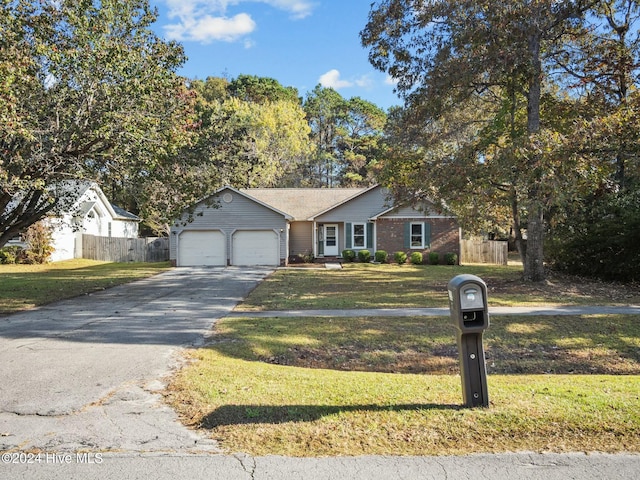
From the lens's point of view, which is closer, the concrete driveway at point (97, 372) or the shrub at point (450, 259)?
the concrete driveway at point (97, 372)

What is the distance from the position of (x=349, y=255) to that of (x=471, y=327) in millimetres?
22998

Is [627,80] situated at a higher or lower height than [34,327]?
higher

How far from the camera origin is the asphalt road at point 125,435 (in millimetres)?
Result: 3350

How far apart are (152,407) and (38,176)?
834 cm

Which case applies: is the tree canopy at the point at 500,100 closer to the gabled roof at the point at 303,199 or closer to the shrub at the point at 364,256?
the shrub at the point at 364,256

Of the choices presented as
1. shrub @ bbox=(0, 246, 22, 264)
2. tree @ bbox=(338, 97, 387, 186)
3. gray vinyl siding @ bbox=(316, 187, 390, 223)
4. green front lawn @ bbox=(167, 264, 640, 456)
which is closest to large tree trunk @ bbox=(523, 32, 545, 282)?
green front lawn @ bbox=(167, 264, 640, 456)

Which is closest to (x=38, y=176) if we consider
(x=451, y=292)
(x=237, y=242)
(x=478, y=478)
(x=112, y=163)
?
(x=112, y=163)

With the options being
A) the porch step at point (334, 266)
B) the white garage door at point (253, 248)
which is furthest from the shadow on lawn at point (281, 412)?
the white garage door at point (253, 248)

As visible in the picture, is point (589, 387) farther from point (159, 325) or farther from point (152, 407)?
point (159, 325)

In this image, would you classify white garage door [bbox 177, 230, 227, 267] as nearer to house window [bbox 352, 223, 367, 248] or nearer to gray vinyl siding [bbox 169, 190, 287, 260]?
gray vinyl siding [bbox 169, 190, 287, 260]

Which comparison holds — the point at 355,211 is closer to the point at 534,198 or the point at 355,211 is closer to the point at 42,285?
the point at 534,198

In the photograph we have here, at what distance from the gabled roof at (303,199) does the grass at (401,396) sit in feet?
67.9

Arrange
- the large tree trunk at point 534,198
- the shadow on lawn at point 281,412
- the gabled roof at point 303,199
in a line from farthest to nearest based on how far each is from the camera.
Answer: the gabled roof at point 303,199
the large tree trunk at point 534,198
the shadow on lawn at point 281,412

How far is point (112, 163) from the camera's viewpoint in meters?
12.1
